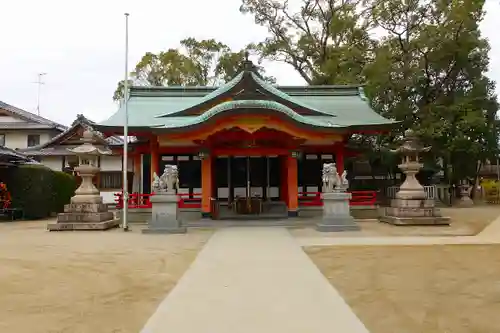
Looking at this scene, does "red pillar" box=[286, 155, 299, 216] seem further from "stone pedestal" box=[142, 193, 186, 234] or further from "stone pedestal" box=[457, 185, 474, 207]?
"stone pedestal" box=[457, 185, 474, 207]

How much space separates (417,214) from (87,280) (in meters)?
11.6

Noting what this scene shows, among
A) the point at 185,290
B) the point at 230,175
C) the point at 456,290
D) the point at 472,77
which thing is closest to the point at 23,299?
the point at 185,290

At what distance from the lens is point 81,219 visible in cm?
1477

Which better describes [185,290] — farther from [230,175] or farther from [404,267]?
[230,175]

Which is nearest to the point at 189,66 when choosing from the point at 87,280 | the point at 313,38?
the point at 313,38

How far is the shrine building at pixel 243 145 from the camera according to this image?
16.4m

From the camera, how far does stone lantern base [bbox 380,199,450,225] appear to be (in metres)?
14.7

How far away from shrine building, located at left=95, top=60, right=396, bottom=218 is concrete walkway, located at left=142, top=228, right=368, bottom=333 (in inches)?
326

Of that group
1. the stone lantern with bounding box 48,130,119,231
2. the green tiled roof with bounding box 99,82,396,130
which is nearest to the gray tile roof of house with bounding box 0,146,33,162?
the green tiled roof with bounding box 99,82,396,130

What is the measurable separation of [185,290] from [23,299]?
2.08m

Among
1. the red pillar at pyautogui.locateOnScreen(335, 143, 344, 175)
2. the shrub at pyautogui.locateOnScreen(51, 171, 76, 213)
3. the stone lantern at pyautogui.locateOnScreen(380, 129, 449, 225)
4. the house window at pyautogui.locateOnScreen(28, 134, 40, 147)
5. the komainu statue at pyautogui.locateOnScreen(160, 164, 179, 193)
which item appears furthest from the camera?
the house window at pyautogui.locateOnScreen(28, 134, 40, 147)

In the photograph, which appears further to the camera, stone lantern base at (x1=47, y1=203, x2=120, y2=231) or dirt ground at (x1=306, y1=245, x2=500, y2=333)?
stone lantern base at (x1=47, y1=203, x2=120, y2=231)

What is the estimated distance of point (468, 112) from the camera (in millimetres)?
25047

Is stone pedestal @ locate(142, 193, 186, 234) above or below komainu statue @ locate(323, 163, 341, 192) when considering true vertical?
below
